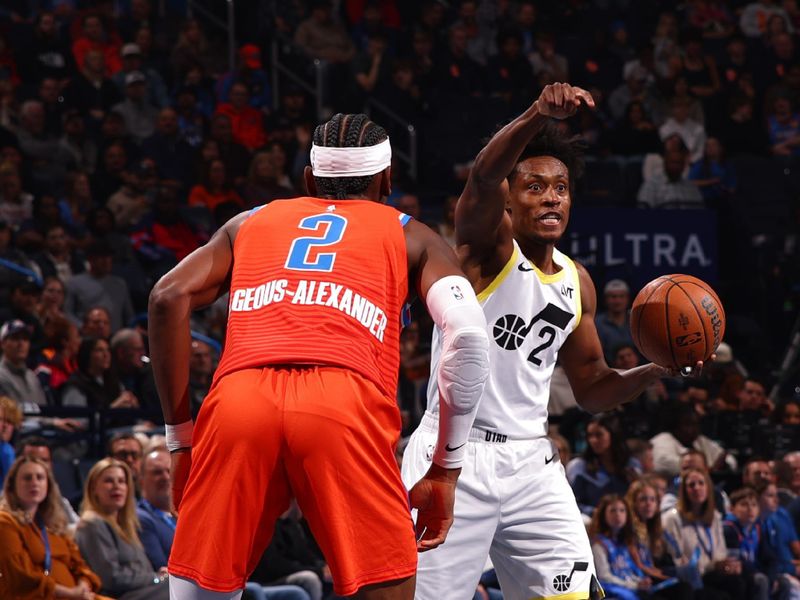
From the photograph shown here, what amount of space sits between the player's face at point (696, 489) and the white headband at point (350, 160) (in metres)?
6.44

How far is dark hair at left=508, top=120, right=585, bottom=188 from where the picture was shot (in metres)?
5.38

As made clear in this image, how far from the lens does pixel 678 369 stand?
5.16m

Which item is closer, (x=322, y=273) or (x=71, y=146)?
(x=322, y=273)

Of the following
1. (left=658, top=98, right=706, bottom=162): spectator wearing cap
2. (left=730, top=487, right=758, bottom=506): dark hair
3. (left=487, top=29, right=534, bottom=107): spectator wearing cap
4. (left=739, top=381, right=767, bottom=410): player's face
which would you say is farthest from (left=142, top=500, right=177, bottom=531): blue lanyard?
(left=658, top=98, right=706, bottom=162): spectator wearing cap

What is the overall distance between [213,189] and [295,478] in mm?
9417

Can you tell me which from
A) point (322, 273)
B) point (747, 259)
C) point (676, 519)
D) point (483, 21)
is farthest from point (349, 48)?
point (322, 273)

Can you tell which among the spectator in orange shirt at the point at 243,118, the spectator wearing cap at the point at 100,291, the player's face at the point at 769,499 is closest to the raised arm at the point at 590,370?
the player's face at the point at 769,499

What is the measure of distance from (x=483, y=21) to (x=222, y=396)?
1322cm

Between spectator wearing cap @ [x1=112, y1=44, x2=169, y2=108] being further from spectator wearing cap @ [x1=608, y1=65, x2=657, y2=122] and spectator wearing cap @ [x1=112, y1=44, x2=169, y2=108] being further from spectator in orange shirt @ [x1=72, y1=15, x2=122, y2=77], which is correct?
spectator wearing cap @ [x1=608, y1=65, x2=657, y2=122]

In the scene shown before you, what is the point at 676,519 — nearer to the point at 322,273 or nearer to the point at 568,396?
the point at 568,396

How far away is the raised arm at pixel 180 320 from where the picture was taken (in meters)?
3.93

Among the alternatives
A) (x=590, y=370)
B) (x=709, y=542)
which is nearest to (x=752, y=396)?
(x=709, y=542)

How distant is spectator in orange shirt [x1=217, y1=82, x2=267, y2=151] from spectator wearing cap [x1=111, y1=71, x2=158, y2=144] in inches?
27.4

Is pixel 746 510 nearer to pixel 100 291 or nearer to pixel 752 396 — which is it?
pixel 752 396
